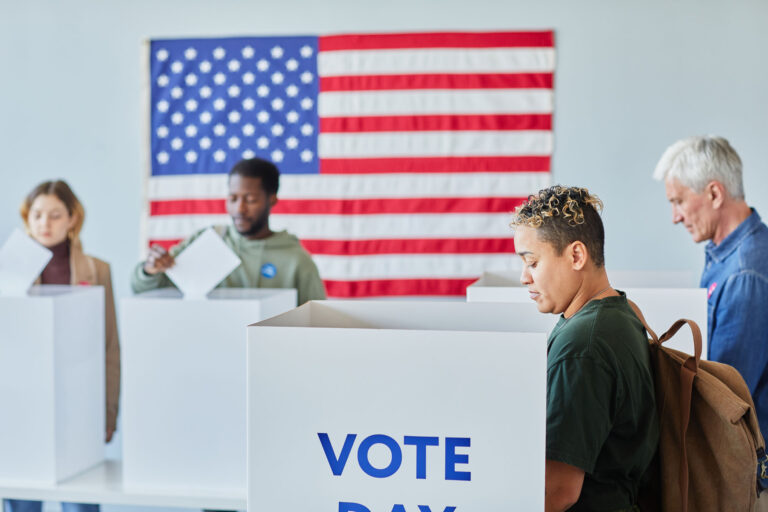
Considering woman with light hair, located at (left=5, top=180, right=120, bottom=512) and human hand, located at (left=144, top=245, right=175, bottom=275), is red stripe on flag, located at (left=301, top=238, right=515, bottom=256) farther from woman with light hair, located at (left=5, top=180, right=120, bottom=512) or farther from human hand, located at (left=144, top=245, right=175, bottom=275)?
human hand, located at (left=144, top=245, right=175, bottom=275)

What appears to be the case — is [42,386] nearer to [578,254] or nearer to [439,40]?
[578,254]

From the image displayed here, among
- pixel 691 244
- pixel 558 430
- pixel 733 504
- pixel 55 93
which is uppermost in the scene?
pixel 55 93

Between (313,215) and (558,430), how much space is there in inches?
97.7

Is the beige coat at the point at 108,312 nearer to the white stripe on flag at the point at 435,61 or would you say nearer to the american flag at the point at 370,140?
the american flag at the point at 370,140

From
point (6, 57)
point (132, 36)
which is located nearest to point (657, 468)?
point (132, 36)

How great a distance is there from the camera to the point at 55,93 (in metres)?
3.50

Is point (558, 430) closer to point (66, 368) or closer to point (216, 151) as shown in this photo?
point (66, 368)

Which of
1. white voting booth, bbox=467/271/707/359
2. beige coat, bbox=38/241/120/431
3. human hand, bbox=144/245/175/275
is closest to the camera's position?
white voting booth, bbox=467/271/707/359

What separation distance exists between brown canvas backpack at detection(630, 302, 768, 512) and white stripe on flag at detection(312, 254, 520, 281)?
2.16m

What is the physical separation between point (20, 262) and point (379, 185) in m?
1.80

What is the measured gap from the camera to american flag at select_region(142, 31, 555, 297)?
10.7ft


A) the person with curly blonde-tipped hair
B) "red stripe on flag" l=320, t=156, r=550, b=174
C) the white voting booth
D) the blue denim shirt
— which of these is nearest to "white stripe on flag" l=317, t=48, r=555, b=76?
"red stripe on flag" l=320, t=156, r=550, b=174

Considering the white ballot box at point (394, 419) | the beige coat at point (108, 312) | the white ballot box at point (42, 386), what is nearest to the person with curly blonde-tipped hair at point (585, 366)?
the white ballot box at point (394, 419)

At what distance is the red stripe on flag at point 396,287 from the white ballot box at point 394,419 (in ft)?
7.94
